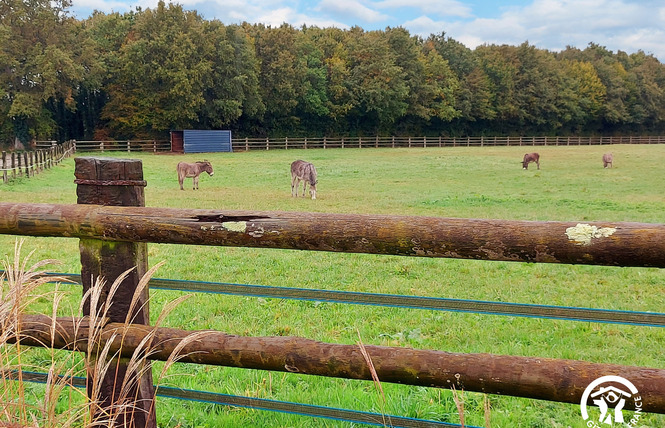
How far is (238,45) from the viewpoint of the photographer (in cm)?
5309

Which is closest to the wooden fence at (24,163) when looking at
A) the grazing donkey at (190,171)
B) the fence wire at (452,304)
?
the grazing donkey at (190,171)

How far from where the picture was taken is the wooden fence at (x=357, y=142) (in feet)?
161

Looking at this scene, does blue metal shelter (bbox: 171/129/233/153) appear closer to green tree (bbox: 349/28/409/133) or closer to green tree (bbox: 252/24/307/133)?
green tree (bbox: 252/24/307/133)

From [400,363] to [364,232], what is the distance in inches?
20.2

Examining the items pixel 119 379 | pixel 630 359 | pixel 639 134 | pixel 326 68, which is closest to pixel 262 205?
pixel 630 359

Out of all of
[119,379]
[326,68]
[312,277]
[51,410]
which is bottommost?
[312,277]

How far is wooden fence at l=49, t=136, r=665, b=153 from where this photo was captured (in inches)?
1935

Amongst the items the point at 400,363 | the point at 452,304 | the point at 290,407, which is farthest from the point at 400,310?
the point at 400,363

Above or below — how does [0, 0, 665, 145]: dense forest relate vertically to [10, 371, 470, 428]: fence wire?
above

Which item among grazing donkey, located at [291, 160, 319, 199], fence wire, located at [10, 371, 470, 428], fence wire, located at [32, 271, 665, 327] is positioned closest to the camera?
fence wire, located at [32, 271, 665, 327]

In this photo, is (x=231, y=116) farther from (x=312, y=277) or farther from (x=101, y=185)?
(x=101, y=185)

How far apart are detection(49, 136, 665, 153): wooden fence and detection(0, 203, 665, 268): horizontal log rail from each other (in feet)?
148

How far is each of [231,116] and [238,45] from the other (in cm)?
648

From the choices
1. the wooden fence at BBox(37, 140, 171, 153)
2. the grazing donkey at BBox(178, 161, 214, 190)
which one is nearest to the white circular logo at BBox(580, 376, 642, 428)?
the grazing donkey at BBox(178, 161, 214, 190)
